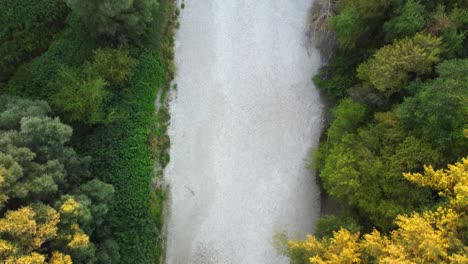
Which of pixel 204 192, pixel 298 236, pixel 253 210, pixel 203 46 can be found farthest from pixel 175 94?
pixel 298 236

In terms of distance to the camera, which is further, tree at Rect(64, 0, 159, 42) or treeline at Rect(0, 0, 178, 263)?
tree at Rect(64, 0, 159, 42)

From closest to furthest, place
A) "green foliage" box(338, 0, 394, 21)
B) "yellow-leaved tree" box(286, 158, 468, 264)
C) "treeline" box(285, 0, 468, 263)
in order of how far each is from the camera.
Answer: "yellow-leaved tree" box(286, 158, 468, 264) → "treeline" box(285, 0, 468, 263) → "green foliage" box(338, 0, 394, 21)

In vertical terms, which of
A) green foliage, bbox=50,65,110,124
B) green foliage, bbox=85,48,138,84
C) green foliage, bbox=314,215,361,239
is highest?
green foliage, bbox=85,48,138,84

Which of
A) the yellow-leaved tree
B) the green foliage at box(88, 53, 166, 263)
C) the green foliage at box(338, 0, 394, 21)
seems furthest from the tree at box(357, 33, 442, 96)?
the green foliage at box(88, 53, 166, 263)

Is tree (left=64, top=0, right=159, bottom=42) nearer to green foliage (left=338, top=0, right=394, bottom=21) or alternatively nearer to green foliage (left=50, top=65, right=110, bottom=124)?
green foliage (left=50, top=65, right=110, bottom=124)

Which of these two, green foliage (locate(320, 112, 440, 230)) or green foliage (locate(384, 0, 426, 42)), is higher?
green foliage (locate(384, 0, 426, 42))

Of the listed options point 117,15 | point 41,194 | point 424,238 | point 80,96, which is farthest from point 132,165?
point 424,238
